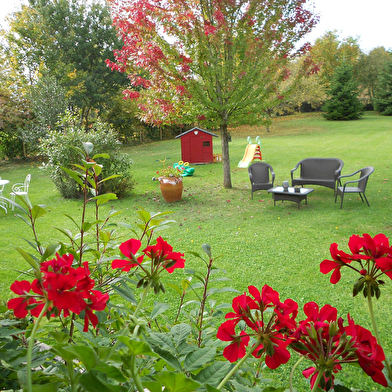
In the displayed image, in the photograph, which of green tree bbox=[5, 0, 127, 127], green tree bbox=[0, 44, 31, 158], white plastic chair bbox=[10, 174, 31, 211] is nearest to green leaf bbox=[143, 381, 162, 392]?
white plastic chair bbox=[10, 174, 31, 211]

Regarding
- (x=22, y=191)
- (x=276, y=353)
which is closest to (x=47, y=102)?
(x=22, y=191)

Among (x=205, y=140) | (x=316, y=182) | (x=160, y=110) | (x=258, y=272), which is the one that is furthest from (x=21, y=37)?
(x=258, y=272)

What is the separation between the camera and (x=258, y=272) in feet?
13.5

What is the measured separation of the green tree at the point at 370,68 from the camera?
114 ft

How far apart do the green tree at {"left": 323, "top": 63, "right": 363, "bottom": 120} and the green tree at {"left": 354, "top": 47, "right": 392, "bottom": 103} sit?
779 centimetres

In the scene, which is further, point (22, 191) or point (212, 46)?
point (22, 191)

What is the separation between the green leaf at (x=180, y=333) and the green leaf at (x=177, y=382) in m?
0.34

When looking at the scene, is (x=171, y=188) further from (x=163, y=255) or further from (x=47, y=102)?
(x=47, y=102)

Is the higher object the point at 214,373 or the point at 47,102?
the point at 47,102

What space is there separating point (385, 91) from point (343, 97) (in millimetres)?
4742

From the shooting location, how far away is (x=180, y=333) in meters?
0.77

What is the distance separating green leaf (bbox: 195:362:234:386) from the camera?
0.57m

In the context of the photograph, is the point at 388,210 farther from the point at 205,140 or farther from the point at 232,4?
the point at 205,140

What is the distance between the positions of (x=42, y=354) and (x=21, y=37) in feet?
74.0
